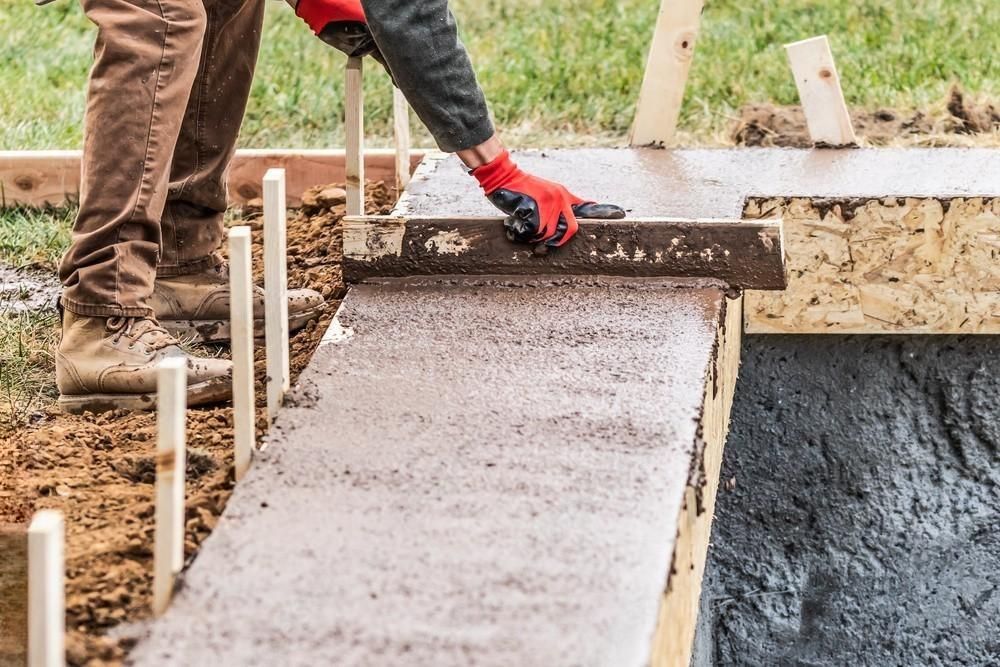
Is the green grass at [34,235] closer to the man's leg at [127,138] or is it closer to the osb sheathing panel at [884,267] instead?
the man's leg at [127,138]

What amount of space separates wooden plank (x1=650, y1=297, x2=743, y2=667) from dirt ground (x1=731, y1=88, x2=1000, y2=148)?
69.2 inches

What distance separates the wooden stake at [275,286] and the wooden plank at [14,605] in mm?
539

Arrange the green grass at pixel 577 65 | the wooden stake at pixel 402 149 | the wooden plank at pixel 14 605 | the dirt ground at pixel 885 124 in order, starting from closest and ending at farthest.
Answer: the wooden plank at pixel 14 605, the wooden stake at pixel 402 149, the dirt ground at pixel 885 124, the green grass at pixel 577 65

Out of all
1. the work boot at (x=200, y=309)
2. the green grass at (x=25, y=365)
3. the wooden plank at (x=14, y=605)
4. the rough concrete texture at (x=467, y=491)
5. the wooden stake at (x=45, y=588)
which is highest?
the wooden stake at (x=45, y=588)

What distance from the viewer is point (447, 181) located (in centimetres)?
382

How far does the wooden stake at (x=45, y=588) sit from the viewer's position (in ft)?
5.06

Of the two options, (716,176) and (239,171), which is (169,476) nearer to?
(716,176)

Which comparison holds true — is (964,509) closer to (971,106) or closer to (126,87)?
(971,106)

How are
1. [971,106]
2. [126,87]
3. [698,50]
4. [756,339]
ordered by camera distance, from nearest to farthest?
[126,87]
[756,339]
[971,106]
[698,50]

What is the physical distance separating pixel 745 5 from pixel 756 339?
9.27 ft

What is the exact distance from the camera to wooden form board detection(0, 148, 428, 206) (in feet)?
14.7

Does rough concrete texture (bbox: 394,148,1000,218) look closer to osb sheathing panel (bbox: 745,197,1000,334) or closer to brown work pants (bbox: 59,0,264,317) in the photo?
osb sheathing panel (bbox: 745,197,1000,334)

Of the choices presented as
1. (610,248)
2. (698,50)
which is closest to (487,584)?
(610,248)

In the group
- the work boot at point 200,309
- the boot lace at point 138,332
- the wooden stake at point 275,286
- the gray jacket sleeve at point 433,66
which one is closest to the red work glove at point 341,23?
the gray jacket sleeve at point 433,66
